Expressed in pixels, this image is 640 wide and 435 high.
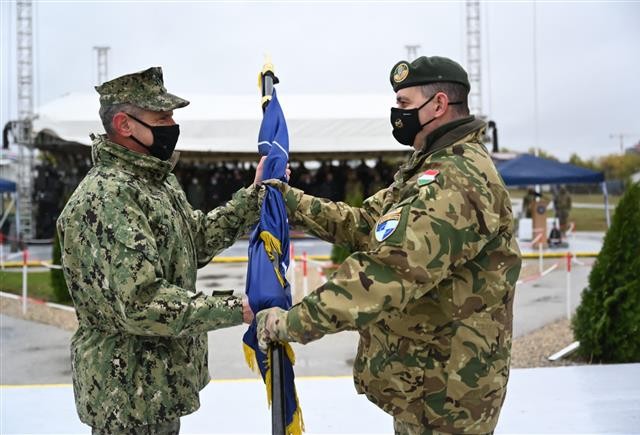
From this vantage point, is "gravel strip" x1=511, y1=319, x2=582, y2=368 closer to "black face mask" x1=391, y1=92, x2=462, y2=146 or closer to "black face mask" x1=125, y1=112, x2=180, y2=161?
"black face mask" x1=391, y1=92, x2=462, y2=146

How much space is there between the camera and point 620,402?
177 inches

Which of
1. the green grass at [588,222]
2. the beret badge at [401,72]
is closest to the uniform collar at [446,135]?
the beret badge at [401,72]

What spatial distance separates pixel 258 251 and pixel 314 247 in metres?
14.9

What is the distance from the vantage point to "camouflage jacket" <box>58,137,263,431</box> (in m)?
2.24

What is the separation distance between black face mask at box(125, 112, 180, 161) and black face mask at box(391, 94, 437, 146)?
0.89 meters

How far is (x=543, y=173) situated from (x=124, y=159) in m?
14.5

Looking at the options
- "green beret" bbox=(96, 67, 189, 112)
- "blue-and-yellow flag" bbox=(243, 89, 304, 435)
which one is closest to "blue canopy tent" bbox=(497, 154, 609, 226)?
"blue-and-yellow flag" bbox=(243, 89, 304, 435)

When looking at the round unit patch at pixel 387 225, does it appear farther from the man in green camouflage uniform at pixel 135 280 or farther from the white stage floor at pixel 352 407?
the white stage floor at pixel 352 407

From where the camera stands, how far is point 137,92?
250 centimetres

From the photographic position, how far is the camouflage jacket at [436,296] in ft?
6.74

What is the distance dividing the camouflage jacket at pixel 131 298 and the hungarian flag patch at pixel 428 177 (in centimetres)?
83

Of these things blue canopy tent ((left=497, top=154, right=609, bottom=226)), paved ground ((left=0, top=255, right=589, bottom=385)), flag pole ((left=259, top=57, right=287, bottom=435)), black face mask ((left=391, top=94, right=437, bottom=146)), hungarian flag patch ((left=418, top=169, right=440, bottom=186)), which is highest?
blue canopy tent ((left=497, top=154, right=609, bottom=226))

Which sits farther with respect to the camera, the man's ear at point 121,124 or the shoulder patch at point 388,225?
the man's ear at point 121,124

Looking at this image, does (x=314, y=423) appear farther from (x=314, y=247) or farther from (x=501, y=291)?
(x=314, y=247)
